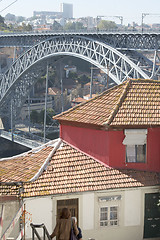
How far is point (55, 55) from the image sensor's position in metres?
38.8

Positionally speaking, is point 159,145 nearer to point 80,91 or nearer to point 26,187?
point 26,187

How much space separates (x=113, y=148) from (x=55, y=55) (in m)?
28.7

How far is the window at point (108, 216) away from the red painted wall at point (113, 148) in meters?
1.04

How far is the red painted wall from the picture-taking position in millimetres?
10758

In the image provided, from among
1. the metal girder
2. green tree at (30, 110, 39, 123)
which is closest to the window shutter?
the metal girder

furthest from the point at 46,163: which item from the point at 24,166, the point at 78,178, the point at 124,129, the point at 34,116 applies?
the point at 34,116

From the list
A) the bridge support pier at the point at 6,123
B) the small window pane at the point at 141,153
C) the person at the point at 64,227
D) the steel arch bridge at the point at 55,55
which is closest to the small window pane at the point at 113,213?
the small window pane at the point at 141,153

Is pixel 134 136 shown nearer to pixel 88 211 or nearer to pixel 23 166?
pixel 88 211

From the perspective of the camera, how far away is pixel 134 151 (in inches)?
433

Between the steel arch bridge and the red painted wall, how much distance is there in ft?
44.1

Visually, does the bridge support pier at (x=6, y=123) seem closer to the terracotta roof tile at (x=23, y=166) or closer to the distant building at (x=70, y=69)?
the distant building at (x=70, y=69)

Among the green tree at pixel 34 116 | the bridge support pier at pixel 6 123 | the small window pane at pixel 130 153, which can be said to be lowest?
the small window pane at pixel 130 153

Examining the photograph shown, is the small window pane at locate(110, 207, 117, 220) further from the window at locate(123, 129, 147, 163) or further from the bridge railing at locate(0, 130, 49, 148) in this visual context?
the bridge railing at locate(0, 130, 49, 148)

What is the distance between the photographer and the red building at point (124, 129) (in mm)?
10711
